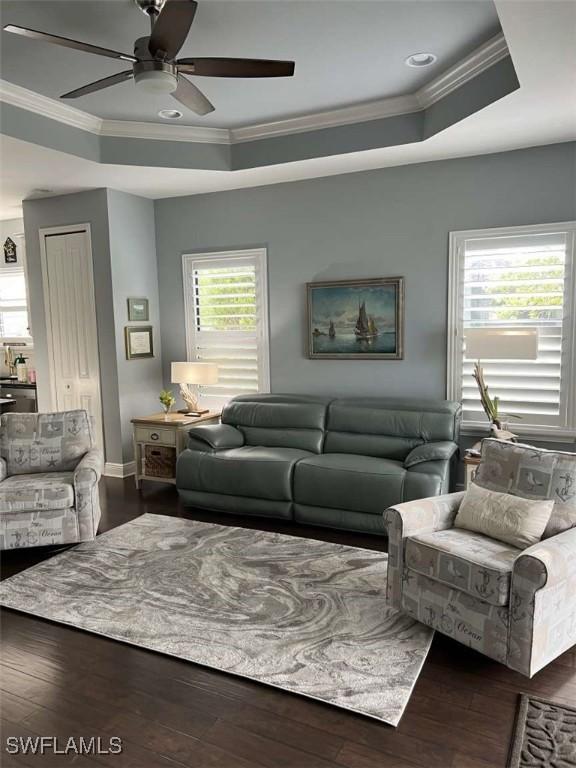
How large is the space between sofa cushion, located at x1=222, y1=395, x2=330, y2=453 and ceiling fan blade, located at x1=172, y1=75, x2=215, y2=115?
2570mm

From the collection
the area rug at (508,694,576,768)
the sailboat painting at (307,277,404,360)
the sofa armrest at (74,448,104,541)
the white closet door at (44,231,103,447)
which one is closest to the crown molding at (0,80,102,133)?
the white closet door at (44,231,103,447)

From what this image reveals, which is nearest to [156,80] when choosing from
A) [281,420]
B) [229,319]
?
[281,420]

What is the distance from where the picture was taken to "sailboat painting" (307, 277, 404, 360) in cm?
486

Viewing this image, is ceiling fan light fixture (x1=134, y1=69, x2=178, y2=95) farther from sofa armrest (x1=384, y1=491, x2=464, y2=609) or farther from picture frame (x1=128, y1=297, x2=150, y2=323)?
picture frame (x1=128, y1=297, x2=150, y2=323)

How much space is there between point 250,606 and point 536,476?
66.5 inches

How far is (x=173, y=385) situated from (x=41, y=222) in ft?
7.12

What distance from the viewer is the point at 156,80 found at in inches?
102

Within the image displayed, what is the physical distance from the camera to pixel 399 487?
151 inches

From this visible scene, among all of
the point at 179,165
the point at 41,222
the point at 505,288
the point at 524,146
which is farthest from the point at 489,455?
the point at 41,222

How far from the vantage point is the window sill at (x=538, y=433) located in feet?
14.1

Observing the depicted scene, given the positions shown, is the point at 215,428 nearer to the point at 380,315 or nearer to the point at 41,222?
the point at 380,315

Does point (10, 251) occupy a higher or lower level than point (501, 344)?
higher

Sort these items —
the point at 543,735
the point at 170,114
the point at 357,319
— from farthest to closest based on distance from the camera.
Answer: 1. the point at 357,319
2. the point at 170,114
3. the point at 543,735

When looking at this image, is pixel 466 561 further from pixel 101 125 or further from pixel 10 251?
pixel 10 251
